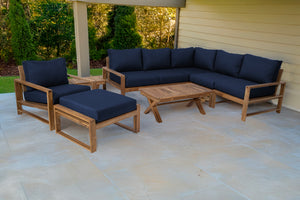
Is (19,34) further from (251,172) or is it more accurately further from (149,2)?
(251,172)

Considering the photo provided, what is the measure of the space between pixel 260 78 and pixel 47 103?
3.53 m

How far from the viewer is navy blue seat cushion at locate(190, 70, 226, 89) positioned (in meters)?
5.14

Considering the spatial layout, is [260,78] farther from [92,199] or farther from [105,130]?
[92,199]

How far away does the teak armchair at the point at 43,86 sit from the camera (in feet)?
12.6

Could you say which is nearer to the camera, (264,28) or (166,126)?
(166,126)

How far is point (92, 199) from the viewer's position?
2.45m

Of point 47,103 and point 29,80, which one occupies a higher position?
point 29,80

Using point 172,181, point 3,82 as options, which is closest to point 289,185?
point 172,181

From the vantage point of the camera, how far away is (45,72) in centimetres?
413

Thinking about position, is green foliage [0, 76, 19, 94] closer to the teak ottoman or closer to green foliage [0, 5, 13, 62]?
green foliage [0, 5, 13, 62]

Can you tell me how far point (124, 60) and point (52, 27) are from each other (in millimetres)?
4302

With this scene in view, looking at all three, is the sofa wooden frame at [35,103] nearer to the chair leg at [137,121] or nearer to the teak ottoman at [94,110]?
the teak ottoman at [94,110]

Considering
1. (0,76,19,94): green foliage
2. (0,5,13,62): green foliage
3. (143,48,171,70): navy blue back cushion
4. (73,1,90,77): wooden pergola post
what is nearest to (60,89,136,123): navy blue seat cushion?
(143,48,171,70): navy blue back cushion

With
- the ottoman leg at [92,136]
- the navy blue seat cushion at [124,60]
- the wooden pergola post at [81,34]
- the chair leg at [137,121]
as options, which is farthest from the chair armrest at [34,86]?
the wooden pergola post at [81,34]
